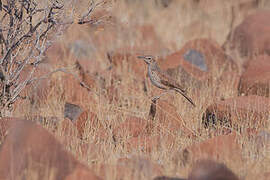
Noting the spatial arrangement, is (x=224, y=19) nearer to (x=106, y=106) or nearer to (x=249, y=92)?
(x=249, y=92)

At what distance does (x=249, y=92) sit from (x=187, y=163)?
389cm

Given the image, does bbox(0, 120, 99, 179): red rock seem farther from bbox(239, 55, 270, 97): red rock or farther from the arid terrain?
bbox(239, 55, 270, 97): red rock

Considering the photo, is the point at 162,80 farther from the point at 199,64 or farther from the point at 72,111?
the point at 199,64

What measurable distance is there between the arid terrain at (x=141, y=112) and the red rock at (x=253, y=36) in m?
0.02

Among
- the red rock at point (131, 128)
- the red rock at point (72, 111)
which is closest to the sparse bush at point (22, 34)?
the red rock at point (72, 111)

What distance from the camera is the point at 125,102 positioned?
911 centimetres

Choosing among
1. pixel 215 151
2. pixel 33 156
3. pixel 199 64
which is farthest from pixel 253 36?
pixel 33 156

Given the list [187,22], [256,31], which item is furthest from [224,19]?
[256,31]

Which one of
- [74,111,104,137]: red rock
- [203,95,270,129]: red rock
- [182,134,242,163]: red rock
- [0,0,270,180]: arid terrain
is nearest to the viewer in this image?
[0,0,270,180]: arid terrain

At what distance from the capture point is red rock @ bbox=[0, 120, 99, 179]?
473 cm

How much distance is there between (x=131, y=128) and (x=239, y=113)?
1367 millimetres

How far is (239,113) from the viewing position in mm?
7301

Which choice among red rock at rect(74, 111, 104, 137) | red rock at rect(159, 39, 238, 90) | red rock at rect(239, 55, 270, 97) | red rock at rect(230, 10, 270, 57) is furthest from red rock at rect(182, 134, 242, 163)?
red rock at rect(230, 10, 270, 57)

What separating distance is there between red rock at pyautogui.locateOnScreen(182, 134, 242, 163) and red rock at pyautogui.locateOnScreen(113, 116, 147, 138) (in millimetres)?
1386
